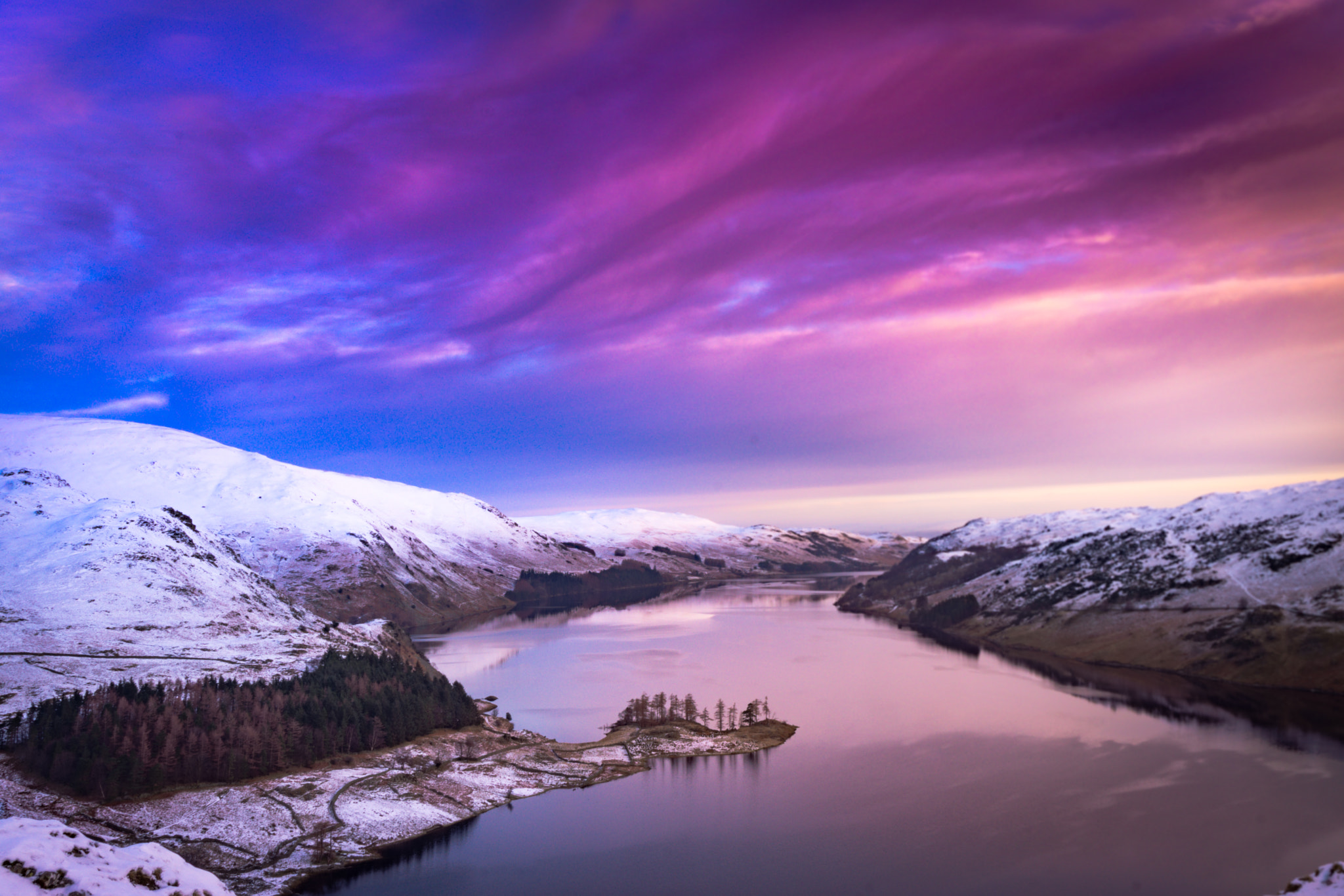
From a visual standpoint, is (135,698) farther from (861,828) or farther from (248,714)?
(861,828)

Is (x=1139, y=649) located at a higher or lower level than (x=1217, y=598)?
lower

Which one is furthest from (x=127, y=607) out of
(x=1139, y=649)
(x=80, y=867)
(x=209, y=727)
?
(x=1139, y=649)

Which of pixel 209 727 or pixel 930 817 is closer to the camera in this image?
pixel 930 817

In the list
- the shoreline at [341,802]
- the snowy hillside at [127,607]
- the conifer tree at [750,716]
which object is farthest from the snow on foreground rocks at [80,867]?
the conifer tree at [750,716]

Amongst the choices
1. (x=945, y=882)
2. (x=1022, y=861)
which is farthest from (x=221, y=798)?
(x=1022, y=861)

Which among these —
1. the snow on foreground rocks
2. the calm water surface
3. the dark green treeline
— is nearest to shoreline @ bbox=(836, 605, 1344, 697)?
the calm water surface

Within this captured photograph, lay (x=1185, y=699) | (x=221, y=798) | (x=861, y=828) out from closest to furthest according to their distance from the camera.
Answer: (x=861, y=828) → (x=221, y=798) → (x=1185, y=699)

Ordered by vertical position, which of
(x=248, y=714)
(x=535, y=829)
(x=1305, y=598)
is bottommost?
(x=535, y=829)

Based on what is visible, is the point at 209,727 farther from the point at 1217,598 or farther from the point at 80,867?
the point at 1217,598
